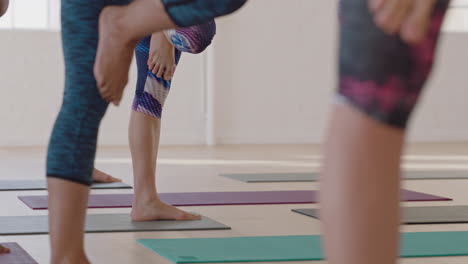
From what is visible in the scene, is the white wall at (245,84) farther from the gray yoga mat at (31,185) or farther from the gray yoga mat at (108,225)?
the gray yoga mat at (108,225)

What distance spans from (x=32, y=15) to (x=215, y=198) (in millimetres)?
3751

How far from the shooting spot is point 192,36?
7.82 ft

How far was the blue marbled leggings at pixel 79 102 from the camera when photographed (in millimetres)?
1377

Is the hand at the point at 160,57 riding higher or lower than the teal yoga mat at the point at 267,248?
higher

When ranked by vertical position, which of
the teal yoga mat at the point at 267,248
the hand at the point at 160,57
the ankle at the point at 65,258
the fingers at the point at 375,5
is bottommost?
the teal yoga mat at the point at 267,248

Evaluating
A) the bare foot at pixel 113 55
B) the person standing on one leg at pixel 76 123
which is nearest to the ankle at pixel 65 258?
the person standing on one leg at pixel 76 123

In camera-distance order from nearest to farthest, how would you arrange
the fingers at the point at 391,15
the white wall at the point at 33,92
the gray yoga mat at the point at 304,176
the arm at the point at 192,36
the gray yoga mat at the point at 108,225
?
1. the fingers at the point at 391,15
2. the arm at the point at 192,36
3. the gray yoga mat at the point at 108,225
4. the gray yoga mat at the point at 304,176
5. the white wall at the point at 33,92

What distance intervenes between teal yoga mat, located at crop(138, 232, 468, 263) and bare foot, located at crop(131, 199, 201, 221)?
34 centimetres

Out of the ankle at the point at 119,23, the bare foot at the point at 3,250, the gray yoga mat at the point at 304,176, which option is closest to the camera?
the ankle at the point at 119,23

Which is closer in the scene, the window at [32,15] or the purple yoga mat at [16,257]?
the purple yoga mat at [16,257]

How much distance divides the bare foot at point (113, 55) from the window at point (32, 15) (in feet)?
18.0

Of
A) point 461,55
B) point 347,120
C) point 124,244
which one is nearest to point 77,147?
point 347,120

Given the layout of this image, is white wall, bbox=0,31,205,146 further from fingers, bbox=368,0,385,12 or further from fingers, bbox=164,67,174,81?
fingers, bbox=368,0,385,12

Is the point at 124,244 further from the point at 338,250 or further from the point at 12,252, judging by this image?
the point at 338,250
